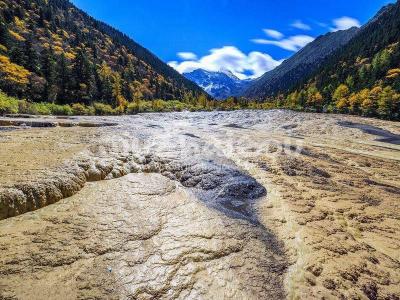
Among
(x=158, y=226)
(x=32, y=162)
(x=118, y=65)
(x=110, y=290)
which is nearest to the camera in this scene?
(x=110, y=290)

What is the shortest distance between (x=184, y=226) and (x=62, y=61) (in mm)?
69813

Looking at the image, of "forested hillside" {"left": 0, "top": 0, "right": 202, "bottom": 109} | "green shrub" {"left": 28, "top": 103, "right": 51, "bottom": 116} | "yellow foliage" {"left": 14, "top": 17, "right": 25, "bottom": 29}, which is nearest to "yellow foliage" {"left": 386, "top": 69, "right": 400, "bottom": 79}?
"forested hillside" {"left": 0, "top": 0, "right": 202, "bottom": 109}

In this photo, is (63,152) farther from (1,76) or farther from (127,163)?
(1,76)

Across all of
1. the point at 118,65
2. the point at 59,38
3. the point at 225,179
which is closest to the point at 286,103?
the point at 118,65

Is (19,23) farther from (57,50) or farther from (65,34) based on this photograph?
(65,34)

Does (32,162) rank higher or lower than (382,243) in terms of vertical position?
higher

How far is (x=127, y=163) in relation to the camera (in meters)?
11.2

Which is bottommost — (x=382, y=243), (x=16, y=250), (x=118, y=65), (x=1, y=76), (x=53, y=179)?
(x=382, y=243)

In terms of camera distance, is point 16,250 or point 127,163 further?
point 127,163

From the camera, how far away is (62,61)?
65688mm

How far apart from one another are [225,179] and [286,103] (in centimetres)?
10823

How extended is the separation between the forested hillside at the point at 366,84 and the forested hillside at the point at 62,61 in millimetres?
52992

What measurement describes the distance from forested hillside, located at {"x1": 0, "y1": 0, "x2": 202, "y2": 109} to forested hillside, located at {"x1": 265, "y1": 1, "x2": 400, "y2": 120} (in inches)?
2086

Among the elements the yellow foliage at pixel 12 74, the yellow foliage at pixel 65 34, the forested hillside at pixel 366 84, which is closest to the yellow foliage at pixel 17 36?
the yellow foliage at pixel 65 34
